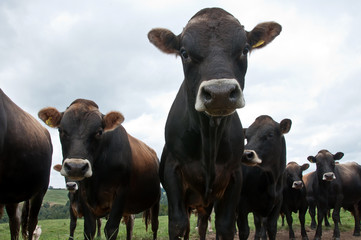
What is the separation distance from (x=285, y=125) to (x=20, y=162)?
5494 mm

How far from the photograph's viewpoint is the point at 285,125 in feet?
27.4

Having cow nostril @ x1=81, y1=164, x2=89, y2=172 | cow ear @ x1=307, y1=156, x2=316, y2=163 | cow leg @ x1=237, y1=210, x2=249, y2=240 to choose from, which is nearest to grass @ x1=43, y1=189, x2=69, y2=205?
cow ear @ x1=307, y1=156, x2=316, y2=163

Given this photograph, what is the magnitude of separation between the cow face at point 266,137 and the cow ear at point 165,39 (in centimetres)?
384

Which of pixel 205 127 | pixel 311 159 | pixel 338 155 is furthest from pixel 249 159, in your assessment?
pixel 338 155

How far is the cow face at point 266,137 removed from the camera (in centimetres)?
784

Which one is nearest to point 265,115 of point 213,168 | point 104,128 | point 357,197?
point 104,128

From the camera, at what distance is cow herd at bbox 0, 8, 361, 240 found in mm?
4012

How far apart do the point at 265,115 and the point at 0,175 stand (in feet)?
18.8

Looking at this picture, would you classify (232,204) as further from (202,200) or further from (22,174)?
(22,174)

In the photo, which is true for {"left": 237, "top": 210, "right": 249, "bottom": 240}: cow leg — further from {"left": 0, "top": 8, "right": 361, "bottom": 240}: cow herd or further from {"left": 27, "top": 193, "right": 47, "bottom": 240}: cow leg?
{"left": 27, "top": 193, "right": 47, "bottom": 240}: cow leg

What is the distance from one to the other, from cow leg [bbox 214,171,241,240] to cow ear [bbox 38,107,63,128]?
126 inches

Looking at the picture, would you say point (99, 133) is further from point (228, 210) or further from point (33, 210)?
point (228, 210)

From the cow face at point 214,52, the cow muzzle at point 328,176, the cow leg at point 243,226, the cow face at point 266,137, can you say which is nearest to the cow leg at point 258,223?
the cow leg at point 243,226

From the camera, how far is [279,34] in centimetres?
479
